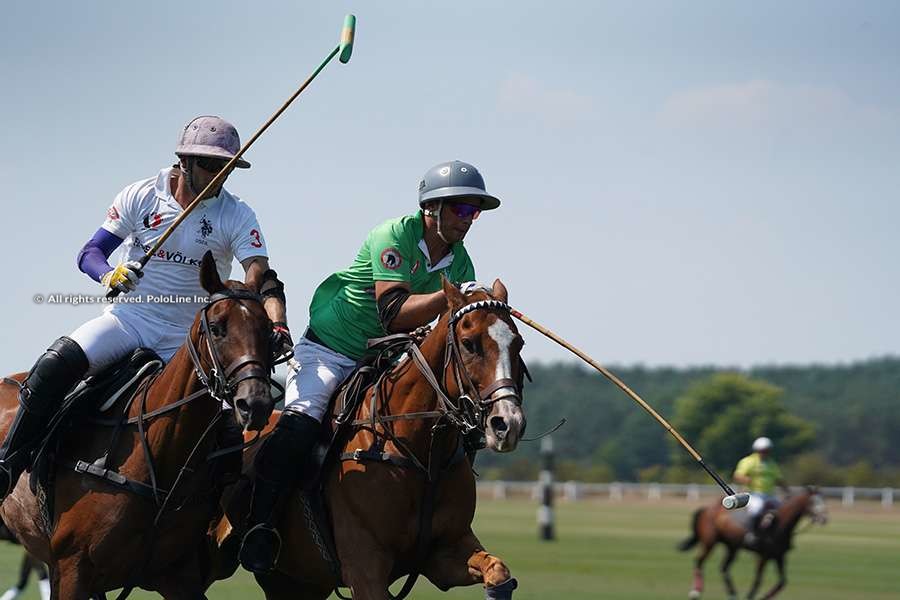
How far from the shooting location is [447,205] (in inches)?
318

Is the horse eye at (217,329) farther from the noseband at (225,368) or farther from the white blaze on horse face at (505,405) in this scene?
the white blaze on horse face at (505,405)

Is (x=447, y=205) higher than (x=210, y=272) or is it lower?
higher

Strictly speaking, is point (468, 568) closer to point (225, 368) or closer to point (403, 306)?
point (403, 306)

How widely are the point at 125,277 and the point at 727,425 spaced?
95.6 meters

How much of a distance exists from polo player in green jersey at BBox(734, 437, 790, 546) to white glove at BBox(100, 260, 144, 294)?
1528cm

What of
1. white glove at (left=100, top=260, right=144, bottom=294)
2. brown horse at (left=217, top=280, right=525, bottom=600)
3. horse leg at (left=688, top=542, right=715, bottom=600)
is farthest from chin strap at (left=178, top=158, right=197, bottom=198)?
horse leg at (left=688, top=542, right=715, bottom=600)

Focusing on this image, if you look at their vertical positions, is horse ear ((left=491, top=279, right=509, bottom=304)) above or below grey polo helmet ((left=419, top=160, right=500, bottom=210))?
below

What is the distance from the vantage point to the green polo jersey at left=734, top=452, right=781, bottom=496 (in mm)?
21908

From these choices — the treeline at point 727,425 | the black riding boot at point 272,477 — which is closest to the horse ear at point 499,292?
the black riding boot at point 272,477

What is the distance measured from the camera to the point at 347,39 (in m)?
8.02

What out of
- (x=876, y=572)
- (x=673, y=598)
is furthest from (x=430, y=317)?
(x=876, y=572)

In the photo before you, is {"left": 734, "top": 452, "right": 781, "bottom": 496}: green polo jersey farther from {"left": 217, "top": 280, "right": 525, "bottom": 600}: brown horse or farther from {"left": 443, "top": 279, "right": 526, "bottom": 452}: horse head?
{"left": 443, "top": 279, "right": 526, "bottom": 452}: horse head

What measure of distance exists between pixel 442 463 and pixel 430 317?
0.78 m

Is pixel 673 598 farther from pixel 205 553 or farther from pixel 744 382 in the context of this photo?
pixel 744 382
